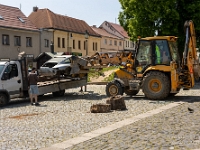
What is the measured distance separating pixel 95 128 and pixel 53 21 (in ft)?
143

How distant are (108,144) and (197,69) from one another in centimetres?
978

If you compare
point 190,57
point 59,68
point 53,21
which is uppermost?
point 53,21

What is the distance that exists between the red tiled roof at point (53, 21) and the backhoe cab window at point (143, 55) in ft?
113

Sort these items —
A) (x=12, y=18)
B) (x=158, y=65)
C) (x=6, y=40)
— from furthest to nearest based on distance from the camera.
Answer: (x=12, y=18), (x=6, y=40), (x=158, y=65)

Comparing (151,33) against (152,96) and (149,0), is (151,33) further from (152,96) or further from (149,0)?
(152,96)

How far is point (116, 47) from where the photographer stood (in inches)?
3071

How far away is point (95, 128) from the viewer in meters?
9.96

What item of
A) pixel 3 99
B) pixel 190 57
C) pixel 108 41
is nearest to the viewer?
pixel 3 99

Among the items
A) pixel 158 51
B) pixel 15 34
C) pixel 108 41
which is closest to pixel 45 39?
pixel 15 34

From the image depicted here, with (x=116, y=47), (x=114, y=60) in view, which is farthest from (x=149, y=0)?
(x=116, y=47)

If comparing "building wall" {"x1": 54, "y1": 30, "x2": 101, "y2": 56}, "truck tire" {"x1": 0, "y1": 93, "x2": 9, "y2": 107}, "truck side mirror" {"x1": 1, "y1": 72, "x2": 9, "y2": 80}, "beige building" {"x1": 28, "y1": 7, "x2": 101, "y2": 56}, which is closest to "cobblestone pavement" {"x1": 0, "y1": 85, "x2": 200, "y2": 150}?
"truck tire" {"x1": 0, "y1": 93, "x2": 9, "y2": 107}

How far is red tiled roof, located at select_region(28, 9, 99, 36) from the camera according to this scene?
51.4m

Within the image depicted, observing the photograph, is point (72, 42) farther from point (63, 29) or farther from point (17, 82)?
point (17, 82)

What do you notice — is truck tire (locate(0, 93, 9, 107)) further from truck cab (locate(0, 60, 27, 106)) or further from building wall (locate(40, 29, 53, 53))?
building wall (locate(40, 29, 53, 53))
